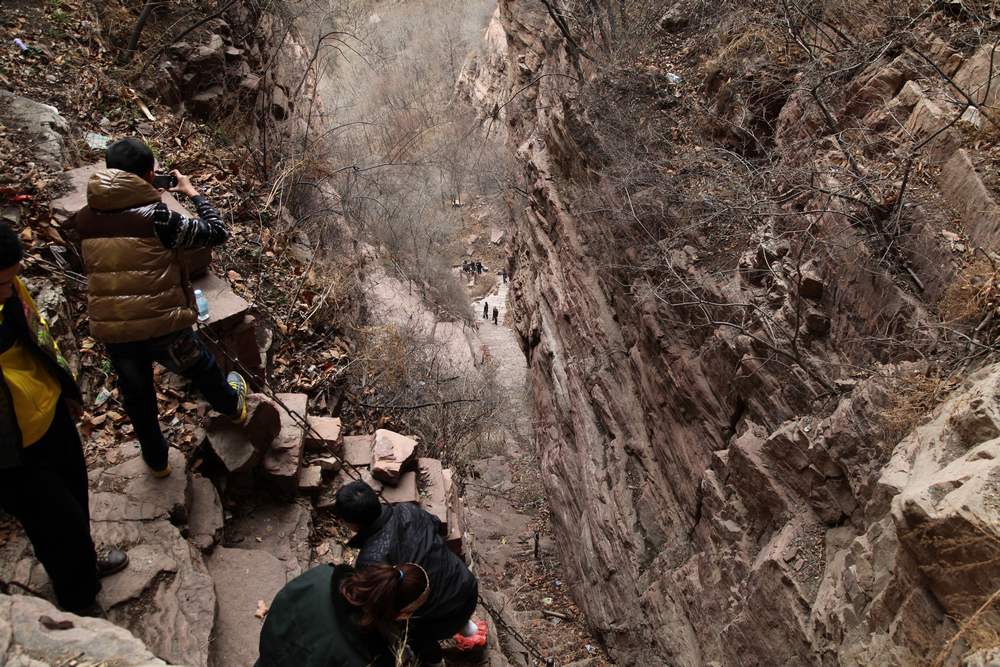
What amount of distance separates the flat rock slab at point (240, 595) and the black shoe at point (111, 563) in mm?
627

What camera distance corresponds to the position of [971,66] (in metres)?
4.43

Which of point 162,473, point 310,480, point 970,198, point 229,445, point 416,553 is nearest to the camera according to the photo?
point 416,553

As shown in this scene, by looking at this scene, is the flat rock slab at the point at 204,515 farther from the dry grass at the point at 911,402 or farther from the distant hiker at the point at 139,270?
the dry grass at the point at 911,402

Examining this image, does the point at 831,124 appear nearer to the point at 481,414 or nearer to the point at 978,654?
the point at 978,654

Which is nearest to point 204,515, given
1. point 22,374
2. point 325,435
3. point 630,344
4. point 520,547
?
point 325,435

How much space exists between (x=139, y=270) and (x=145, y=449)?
117cm

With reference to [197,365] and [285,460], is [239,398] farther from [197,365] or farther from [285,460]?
[285,460]

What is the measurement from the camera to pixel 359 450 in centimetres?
553

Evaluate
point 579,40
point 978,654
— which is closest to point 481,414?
point 579,40

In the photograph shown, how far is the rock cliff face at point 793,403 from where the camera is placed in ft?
9.44

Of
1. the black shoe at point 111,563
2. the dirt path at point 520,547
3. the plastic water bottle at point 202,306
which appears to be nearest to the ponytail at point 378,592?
the black shoe at point 111,563

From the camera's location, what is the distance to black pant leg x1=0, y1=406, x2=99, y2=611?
2561mm

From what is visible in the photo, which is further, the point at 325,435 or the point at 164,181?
the point at 325,435

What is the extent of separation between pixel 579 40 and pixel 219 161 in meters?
6.51
